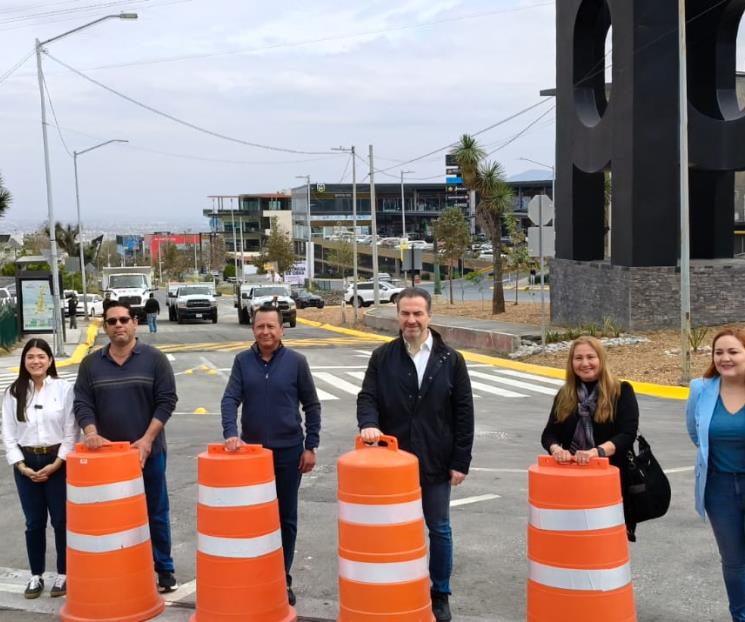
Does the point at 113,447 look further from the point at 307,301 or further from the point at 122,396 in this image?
the point at 307,301

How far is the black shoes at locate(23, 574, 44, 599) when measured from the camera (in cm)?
627

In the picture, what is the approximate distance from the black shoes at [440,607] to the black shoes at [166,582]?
1.80 meters

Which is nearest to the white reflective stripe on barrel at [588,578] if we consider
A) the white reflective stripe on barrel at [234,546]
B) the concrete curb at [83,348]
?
the white reflective stripe on barrel at [234,546]

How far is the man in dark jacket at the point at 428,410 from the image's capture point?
5586 mm

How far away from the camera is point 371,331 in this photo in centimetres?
3675

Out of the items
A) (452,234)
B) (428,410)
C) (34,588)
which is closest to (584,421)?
(428,410)

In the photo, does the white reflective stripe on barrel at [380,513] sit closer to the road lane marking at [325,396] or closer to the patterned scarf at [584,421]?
the patterned scarf at [584,421]

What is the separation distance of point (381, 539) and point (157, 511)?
1949 mm

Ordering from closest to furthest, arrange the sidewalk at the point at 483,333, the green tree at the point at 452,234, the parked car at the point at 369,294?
1. the sidewalk at the point at 483,333
2. the parked car at the point at 369,294
3. the green tree at the point at 452,234

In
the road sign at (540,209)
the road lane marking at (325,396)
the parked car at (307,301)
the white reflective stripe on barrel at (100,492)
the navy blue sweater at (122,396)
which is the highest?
the road sign at (540,209)

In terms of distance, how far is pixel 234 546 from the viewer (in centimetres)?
547

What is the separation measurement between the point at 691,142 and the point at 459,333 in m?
8.53

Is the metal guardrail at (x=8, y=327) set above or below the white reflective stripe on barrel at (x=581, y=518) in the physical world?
below

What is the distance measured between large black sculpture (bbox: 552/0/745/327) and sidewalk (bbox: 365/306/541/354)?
216 cm
